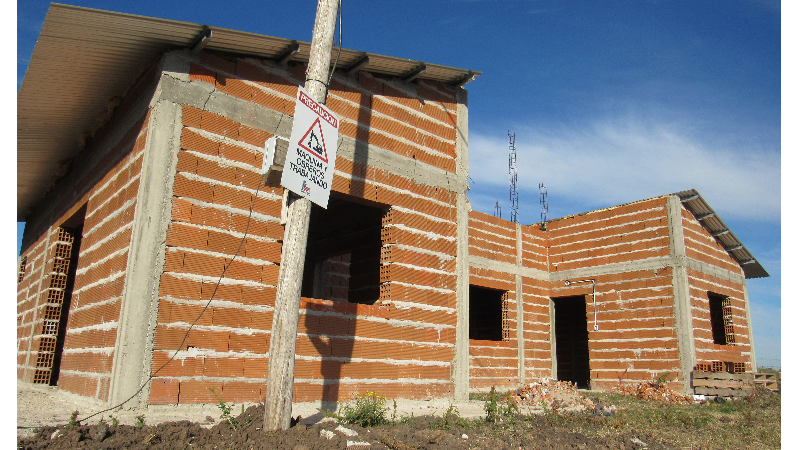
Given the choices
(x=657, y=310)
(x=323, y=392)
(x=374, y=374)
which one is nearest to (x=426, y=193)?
(x=374, y=374)

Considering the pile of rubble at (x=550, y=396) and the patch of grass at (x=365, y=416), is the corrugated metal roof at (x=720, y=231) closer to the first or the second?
the pile of rubble at (x=550, y=396)

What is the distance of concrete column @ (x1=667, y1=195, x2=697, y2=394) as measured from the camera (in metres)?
13.9

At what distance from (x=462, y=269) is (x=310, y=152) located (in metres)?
4.66

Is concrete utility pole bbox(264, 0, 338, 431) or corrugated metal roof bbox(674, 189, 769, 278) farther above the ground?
corrugated metal roof bbox(674, 189, 769, 278)

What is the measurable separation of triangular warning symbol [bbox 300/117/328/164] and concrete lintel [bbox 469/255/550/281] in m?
9.57

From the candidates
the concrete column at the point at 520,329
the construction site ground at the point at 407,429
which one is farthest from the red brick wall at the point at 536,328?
the construction site ground at the point at 407,429

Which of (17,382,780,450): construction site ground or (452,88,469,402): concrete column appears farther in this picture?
(452,88,469,402): concrete column

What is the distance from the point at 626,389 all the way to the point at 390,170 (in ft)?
32.9

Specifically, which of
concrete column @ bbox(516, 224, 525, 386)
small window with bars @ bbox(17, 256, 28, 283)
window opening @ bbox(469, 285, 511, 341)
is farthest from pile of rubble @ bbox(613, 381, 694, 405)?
small window with bars @ bbox(17, 256, 28, 283)

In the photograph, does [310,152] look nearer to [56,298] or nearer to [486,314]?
[56,298]

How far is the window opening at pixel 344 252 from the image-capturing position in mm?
10578

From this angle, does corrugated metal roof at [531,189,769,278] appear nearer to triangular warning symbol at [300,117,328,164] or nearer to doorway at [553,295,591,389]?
doorway at [553,295,591,389]

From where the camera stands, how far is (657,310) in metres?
14.8
